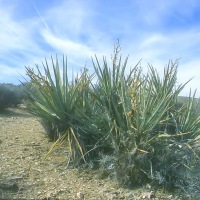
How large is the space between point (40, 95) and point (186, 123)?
278 centimetres

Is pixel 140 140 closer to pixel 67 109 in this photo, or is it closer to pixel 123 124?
pixel 123 124

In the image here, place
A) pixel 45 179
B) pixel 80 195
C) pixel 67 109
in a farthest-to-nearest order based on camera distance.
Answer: pixel 67 109 < pixel 45 179 < pixel 80 195

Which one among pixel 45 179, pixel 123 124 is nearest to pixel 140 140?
pixel 123 124

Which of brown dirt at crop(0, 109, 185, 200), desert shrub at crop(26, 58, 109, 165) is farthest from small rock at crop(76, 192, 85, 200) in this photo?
desert shrub at crop(26, 58, 109, 165)

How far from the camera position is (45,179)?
22.7ft

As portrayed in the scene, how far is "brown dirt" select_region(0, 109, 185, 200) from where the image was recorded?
6430 mm

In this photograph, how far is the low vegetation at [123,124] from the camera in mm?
6754

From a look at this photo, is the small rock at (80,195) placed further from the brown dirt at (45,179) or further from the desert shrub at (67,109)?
the desert shrub at (67,109)

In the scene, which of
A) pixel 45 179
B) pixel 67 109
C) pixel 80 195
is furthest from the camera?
pixel 67 109

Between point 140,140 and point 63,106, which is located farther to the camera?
point 63,106

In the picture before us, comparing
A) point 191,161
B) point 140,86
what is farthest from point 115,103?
point 191,161

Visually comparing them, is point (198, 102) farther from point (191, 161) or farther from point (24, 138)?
point (24, 138)

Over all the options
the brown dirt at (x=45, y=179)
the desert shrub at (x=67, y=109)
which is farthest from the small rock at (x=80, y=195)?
the desert shrub at (x=67, y=109)

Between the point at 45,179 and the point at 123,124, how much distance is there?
1.55m
